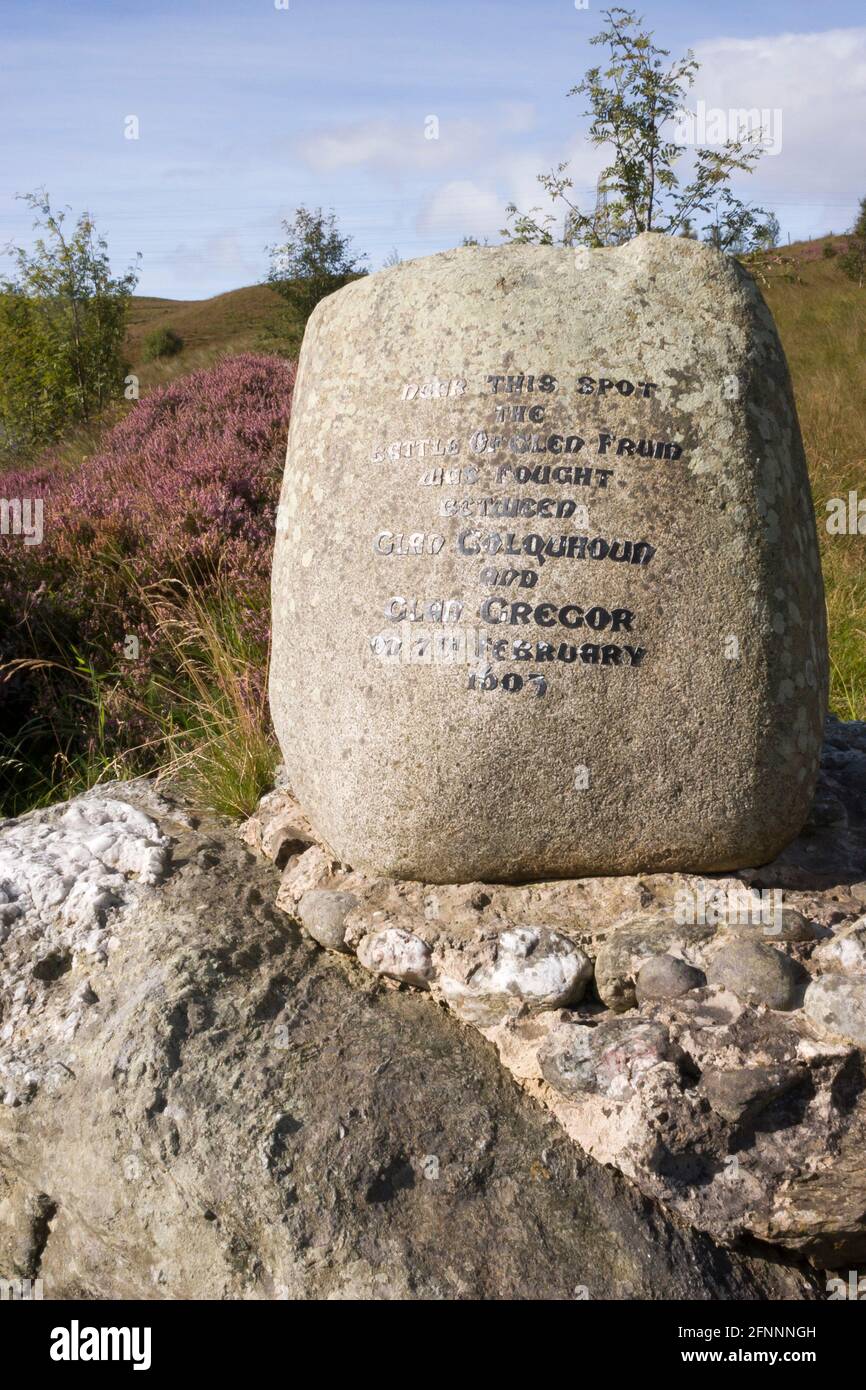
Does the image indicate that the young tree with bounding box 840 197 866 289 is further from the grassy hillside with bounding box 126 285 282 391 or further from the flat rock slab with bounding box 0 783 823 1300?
the flat rock slab with bounding box 0 783 823 1300

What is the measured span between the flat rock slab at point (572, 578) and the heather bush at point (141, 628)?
1224 mm

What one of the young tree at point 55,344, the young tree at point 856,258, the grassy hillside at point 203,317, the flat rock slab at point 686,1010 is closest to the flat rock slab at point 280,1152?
the flat rock slab at point 686,1010

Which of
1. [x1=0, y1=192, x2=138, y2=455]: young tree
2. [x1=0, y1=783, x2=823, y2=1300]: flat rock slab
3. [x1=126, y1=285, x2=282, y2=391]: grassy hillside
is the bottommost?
[x1=0, y1=783, x2=823, y2=1300]: flat rock slab

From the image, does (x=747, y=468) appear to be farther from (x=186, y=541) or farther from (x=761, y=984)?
(x=186, y=541)

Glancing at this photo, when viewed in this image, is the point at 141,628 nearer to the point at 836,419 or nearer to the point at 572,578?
the point at 572,578

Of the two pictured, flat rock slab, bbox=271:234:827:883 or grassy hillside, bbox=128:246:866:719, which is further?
grassy hillside, bbox=128:246:866:719

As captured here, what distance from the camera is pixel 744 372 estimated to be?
300 cm

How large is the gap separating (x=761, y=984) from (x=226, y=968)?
145cm

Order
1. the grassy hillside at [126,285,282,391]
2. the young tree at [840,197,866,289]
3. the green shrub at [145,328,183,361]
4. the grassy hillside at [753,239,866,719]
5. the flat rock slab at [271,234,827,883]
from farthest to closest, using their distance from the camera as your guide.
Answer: the grassy hillside at [126,285,282,391] < the green shrub at [145,328,183,361] < the young tree at [840,197,866,289] < the grassy hillside at [753,239,866,719] < the flat rock slab at [271,234,827,883]

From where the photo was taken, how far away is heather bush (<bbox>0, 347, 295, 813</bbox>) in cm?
488

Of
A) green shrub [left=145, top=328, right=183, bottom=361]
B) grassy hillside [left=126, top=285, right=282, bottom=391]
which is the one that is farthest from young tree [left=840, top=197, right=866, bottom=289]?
green shrub [left=145, top=328, right=183, bottom=361]

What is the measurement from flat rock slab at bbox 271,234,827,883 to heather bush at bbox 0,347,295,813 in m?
1.22

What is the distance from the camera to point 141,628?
5539mm

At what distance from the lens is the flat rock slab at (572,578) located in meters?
2.90
